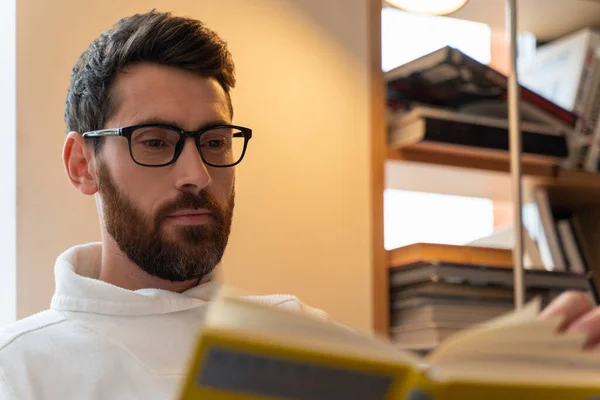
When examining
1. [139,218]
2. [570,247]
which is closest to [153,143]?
[139,218]

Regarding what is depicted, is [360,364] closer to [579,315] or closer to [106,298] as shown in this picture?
[579,315]

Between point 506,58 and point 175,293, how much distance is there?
1.47 meters

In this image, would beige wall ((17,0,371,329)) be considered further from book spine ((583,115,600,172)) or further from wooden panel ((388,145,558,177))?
book spine ((583,115,600,172))

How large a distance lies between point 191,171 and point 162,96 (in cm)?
12

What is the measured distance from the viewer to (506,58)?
239 cm

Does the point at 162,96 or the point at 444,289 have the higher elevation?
the point at 162,96

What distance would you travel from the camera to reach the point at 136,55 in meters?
1.29

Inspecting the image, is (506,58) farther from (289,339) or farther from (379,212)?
(289,339)

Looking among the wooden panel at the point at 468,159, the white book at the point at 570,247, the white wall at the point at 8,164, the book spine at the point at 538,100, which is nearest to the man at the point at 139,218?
the white wall at the point at 8,164

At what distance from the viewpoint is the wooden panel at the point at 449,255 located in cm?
174

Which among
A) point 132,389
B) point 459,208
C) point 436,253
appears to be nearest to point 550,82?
point 459,208

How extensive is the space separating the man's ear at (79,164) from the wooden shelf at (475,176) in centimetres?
69

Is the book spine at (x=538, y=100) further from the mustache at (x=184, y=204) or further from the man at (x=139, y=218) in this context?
the mustache at (x=184, y=204)

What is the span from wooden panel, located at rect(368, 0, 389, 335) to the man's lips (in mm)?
587
